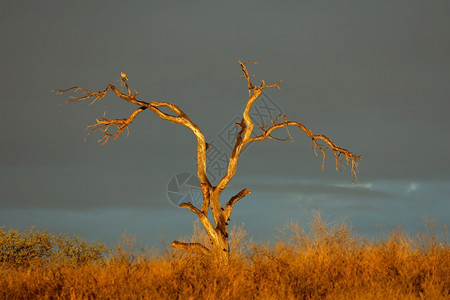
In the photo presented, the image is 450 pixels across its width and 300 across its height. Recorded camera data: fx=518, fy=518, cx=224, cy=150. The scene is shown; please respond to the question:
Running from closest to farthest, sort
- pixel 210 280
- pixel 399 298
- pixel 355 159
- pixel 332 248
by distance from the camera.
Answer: pixel 399 298 → pixel 210 280 → pixel 332 248 → pixel 355 159

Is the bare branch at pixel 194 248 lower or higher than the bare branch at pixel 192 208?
lower

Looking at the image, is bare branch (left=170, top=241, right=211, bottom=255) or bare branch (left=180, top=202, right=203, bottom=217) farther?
bare branch (left=180, top=202, right=203, bottom=217)

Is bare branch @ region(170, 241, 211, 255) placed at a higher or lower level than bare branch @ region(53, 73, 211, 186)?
lower

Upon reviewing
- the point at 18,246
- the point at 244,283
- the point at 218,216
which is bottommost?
the point at 244,283

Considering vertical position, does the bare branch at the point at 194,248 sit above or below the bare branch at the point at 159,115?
below

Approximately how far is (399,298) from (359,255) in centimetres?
271

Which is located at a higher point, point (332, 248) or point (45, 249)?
point (45, 249)

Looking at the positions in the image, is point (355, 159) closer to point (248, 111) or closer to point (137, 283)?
point (248, 111)

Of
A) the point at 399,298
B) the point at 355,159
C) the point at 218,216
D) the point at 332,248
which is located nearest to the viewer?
the point at 399,298

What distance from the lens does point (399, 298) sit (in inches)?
340

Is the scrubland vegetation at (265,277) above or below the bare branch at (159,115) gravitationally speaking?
below

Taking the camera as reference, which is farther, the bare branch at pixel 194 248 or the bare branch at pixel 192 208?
the bare branch at pixel 192 208

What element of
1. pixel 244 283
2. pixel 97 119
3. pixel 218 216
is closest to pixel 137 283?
pixel 244 283

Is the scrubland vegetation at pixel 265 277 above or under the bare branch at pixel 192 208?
under
